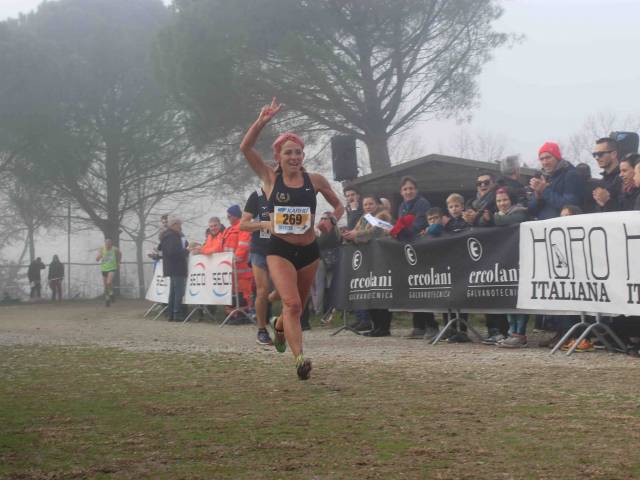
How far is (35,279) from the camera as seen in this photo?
129 ft

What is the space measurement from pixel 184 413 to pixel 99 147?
37.2 meters

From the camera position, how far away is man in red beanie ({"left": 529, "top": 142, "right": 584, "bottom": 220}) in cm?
1108

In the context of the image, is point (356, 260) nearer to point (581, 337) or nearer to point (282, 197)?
point (581, 337)

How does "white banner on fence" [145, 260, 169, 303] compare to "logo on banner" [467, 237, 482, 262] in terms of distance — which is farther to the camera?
"white banner on fence" [145, 260, 169, 303]

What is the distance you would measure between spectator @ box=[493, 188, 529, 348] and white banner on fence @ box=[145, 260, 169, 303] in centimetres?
1117

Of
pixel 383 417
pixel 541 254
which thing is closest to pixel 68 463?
pixel 383 417

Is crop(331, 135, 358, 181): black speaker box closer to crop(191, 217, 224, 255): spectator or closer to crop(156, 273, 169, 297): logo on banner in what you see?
crop(191, 217, 224, 255): spectator

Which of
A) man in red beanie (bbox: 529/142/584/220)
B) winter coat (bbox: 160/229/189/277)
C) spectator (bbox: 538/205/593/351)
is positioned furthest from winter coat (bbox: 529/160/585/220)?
winter coat (bbox: 160/229/189/277)

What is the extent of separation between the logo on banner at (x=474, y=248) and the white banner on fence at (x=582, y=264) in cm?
72

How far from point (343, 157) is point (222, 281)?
4.57 metres

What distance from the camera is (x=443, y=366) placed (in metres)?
8.72

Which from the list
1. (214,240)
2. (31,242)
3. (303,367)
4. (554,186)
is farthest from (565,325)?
(31,242)

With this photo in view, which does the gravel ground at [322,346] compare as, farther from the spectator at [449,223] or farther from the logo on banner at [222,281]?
the logo on banner at [222,281]

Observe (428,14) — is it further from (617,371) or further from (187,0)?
(617,371)
